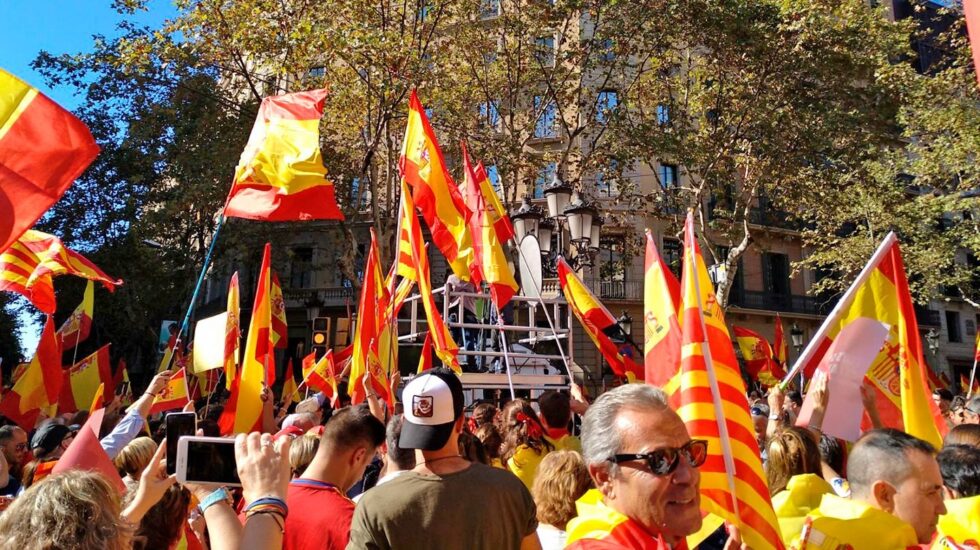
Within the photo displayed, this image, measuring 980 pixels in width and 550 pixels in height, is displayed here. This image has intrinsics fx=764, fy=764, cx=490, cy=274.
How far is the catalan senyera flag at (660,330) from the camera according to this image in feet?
11.8

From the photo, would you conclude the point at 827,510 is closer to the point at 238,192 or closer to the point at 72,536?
the point at 72,536

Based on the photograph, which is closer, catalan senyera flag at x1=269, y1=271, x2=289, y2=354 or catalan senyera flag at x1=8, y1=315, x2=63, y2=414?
catalan senyera flag at x1=8, y1=315, x2=63, y2=414

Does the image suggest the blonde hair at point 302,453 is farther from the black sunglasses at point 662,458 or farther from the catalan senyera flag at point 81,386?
the catalan senyera flag at point 81,386

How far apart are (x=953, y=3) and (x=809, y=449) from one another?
1782cm

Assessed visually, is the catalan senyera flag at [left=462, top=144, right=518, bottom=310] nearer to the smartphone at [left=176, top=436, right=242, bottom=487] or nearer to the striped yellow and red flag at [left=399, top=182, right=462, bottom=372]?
the striped yellow and red flag at [left=399, top=182, right=462, bottom=372]

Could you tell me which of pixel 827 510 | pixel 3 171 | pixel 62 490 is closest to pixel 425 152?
pixel 3 171

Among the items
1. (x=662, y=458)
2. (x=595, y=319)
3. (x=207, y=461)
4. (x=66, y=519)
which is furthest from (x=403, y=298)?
(x=66, y=519)

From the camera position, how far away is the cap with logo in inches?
106

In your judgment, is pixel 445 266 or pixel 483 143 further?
pixel 445 266

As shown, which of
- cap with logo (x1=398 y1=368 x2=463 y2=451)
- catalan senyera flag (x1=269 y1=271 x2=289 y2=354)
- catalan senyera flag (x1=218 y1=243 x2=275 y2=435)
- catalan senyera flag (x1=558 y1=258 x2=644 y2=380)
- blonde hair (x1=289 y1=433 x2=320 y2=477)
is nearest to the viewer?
cap with logo (x1=398 y1=368 x2=463 y2=451)

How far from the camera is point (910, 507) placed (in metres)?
3.01

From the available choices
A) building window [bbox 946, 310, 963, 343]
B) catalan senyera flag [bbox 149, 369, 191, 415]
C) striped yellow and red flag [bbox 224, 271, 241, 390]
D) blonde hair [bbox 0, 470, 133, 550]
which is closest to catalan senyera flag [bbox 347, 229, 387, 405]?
striped yellow and red flag [bbox 224, 271, 241, 390]

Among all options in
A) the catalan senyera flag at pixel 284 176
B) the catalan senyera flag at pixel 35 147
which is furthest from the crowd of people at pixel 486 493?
the catalan senyera flag at pixel 284 176

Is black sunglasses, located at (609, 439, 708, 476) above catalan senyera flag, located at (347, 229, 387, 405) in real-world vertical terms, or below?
below
